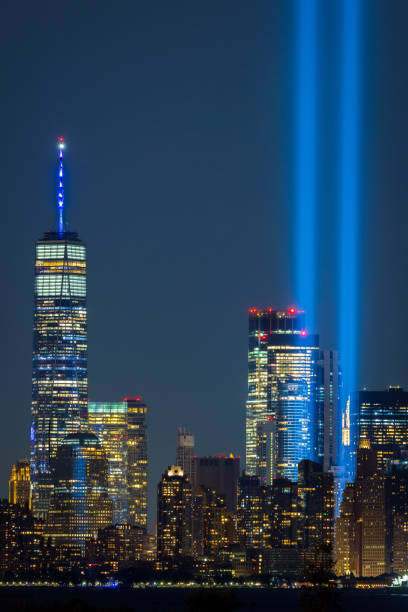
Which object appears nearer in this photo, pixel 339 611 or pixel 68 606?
pixel 339 611

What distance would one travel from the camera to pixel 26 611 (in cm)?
9788

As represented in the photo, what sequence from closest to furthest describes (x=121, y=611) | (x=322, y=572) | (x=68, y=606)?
1. (x=322, y=572)
2. (x=121, y=611)
3. (x=68, y=606)

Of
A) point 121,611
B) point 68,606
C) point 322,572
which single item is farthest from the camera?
point 68,606

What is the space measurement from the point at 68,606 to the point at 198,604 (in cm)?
1707

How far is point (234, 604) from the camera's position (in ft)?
280

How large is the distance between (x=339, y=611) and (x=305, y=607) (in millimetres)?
2026

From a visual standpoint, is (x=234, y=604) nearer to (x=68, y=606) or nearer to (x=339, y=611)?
(x=339, y=611)

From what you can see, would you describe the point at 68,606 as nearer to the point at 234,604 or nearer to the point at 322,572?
the point at 234,604

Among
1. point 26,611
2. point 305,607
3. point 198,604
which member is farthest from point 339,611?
point 26,611

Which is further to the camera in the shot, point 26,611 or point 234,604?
point 26,611

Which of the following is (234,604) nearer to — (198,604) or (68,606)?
(198,604)

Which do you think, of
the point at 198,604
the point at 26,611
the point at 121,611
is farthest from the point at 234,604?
the point at 26,611

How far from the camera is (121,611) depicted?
304 ft

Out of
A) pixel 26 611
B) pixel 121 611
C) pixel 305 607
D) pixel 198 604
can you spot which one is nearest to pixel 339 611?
pixel 305 607
